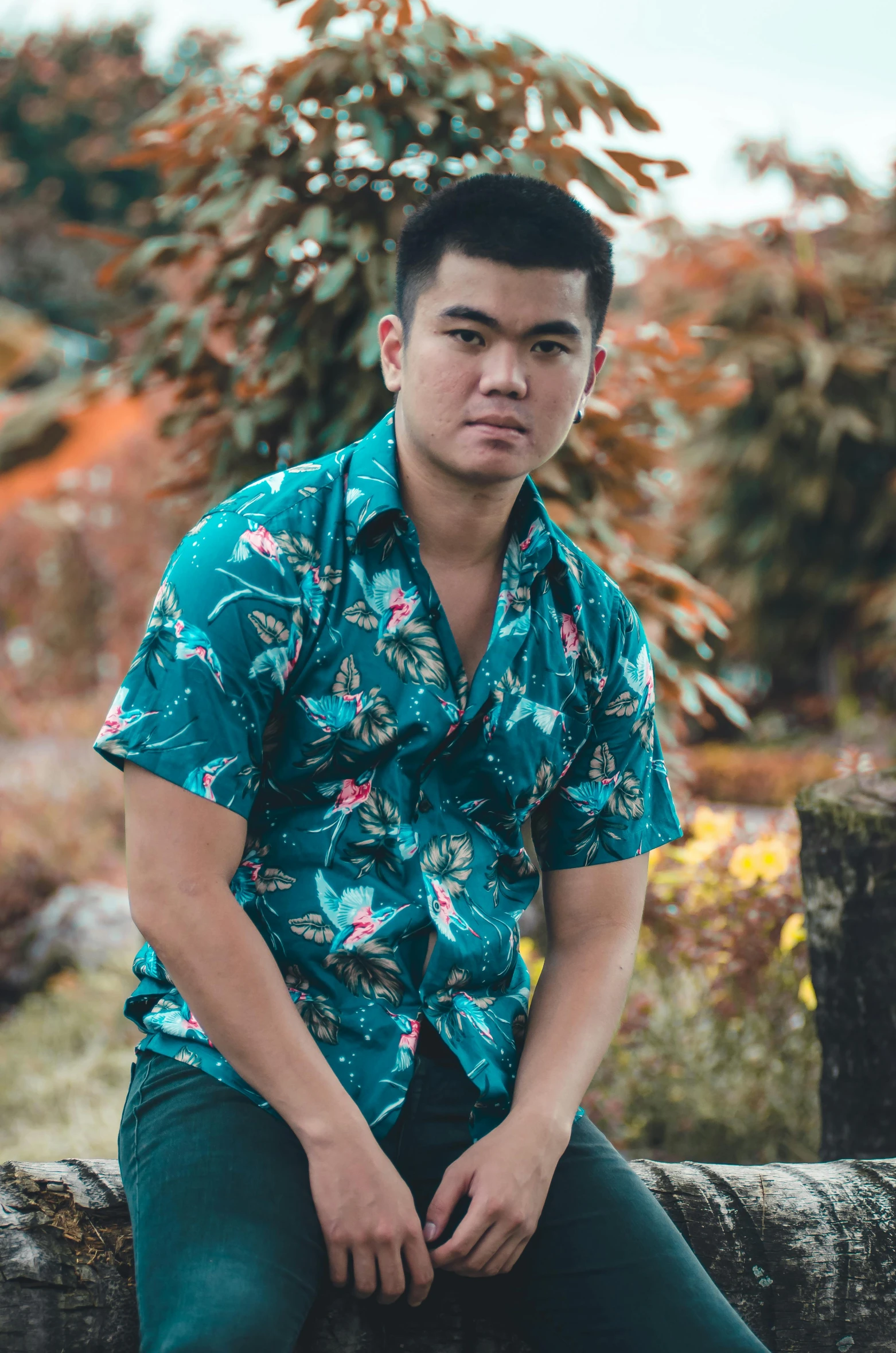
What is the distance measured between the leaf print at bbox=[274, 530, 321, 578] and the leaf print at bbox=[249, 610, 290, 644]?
8 centimetres

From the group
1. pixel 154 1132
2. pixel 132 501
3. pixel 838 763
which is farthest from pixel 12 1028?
pixel 132 501

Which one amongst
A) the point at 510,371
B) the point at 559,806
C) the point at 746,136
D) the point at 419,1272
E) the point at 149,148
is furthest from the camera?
the point at 746,136

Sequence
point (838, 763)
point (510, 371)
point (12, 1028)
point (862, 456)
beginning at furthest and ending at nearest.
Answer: point (862, 456) → point (12, 1028) → point (838, 763) → point (510, 371)

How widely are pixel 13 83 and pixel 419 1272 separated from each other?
2958 cm

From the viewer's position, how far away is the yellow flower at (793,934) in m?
3.29

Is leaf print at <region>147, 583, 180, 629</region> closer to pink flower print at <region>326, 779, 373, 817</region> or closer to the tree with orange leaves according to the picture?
pink flower print at <region>326, 779, 373, 817</region>

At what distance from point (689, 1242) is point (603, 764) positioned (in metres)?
0.71

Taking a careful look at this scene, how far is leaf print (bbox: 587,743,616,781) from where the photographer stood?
1.65m

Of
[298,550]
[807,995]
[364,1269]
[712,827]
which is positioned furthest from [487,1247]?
[712,827]

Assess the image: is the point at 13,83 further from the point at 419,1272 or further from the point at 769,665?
the point at 419,1272

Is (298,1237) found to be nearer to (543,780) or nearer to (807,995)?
(543,780)

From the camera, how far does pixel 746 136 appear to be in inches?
446

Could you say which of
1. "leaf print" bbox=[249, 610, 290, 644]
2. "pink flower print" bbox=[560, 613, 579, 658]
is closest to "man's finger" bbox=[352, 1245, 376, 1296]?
"leaf print" bbox=[249, 610, 290, 644]

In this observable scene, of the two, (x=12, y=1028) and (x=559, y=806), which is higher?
(x=559, y=806)
